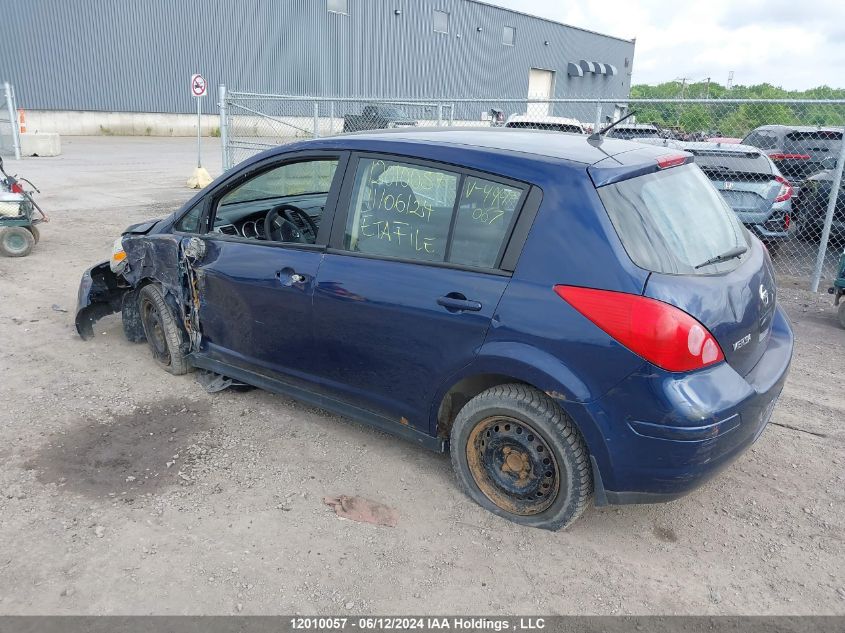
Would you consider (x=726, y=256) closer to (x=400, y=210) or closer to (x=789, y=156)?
(x=400, y=210)

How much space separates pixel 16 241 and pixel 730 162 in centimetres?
923

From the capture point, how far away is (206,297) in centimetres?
429

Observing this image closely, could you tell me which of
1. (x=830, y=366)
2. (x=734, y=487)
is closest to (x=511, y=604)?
(x=734, y=487)

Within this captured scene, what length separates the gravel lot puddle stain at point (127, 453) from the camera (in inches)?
140

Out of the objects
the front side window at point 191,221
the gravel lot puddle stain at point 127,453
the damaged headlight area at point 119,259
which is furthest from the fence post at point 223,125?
the gravel lot puddle stain at point 127,453

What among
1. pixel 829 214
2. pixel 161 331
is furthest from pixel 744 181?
pixel 161 331

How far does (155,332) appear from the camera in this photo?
497 cm

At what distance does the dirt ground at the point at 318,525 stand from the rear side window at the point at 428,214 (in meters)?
1.25

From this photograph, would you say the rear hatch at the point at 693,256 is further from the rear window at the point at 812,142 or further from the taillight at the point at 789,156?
the taillight at the point at 789,156

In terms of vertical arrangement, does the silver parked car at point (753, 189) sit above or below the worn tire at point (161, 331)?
above

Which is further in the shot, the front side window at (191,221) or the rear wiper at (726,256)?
the front side window at (191,221)

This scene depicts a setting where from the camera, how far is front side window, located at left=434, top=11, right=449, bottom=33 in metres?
35.4
